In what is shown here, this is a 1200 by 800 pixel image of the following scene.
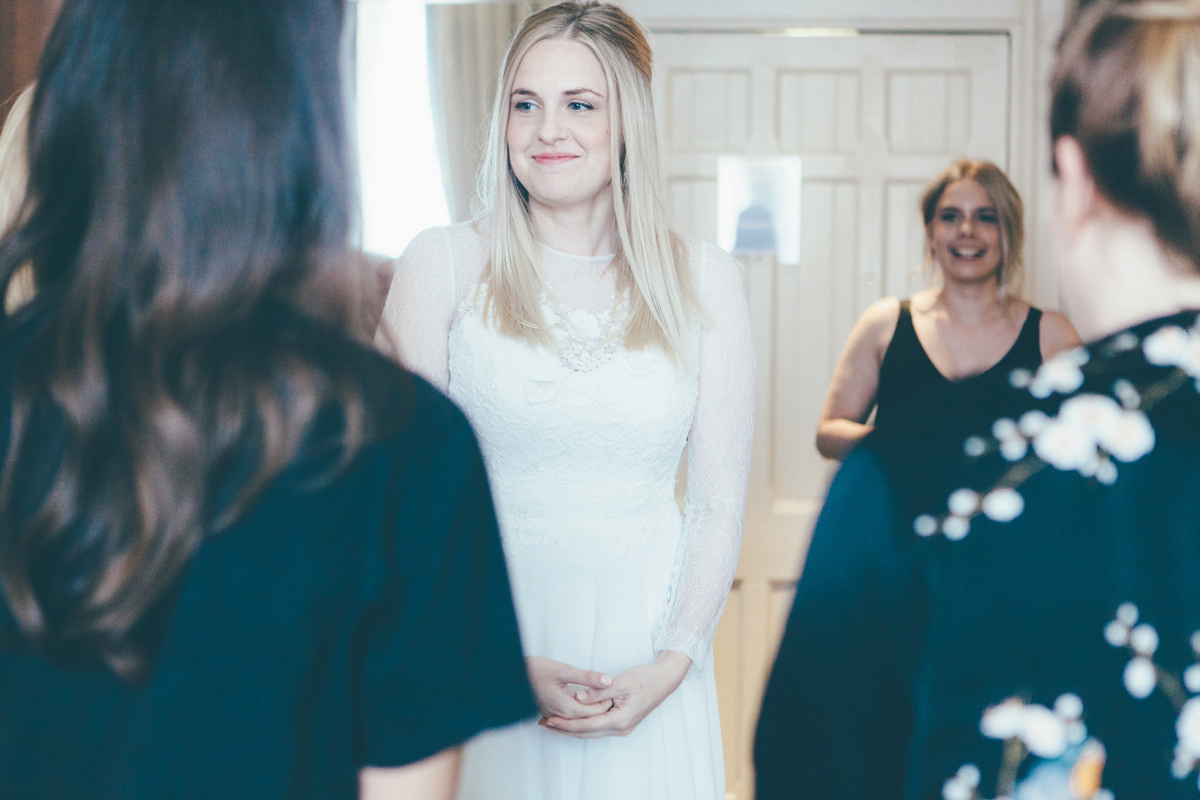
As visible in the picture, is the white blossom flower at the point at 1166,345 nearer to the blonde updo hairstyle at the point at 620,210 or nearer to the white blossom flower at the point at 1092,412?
the white blossom flower at the point at 1092,412

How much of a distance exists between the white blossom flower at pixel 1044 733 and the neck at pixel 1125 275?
0.24 meters

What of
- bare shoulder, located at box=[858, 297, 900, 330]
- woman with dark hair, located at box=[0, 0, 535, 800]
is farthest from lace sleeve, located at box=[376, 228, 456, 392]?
bare shoulder, located at box=[858, 297, 900, 330]

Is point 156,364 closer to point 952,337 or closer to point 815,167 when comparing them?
point 952,337

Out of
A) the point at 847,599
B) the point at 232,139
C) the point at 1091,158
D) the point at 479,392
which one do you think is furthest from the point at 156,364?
the point at 479,392

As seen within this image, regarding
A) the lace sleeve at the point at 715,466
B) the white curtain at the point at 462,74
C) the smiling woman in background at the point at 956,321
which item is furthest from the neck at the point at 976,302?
the white curtain at the point at 462,74

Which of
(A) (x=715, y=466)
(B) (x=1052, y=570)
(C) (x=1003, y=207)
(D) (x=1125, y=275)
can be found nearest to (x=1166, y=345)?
(D) (x=1125, y=275)

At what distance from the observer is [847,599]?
26.0 inches

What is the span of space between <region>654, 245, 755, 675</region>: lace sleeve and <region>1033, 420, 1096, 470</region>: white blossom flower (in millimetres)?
793

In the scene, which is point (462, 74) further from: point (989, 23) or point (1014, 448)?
point (1014, 448)

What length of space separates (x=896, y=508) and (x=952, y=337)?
71.5 inches

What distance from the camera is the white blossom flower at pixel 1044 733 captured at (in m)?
0.63

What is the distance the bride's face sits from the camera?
1.38 m

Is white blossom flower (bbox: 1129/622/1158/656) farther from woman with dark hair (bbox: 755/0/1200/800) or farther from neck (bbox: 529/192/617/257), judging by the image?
neck (bbox: 529/192/617/257)

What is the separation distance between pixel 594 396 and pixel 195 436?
2.77 ft
